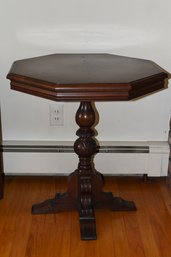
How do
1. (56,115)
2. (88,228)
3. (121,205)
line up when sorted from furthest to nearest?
(56,115), (121,205), (88,228)

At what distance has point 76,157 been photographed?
7.00ft

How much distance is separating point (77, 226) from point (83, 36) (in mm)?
920

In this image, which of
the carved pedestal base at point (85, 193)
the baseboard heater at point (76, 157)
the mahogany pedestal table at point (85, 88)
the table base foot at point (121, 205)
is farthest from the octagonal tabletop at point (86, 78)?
the table base foot at point (121, 205)

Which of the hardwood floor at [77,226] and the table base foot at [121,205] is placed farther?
the table base foot at [121,205]

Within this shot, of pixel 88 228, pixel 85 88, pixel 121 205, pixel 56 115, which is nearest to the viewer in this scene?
pixel 85 88

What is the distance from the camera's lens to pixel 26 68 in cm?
160

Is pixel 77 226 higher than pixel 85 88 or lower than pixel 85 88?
lower

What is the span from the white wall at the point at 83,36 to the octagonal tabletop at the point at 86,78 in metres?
0.25

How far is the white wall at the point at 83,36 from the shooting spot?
192 centimetres

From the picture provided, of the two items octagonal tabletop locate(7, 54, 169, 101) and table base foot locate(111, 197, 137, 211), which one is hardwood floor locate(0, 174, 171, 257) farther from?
octagonal tabletop locate(7, 54, 169, 101)

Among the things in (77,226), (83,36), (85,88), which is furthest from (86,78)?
(77,226)

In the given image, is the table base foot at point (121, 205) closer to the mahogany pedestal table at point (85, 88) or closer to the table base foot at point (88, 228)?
the mahogany pedestal table at point (85, 88)

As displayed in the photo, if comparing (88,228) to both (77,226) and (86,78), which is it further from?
(86,78)

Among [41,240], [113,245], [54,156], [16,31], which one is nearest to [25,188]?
[54,156]
